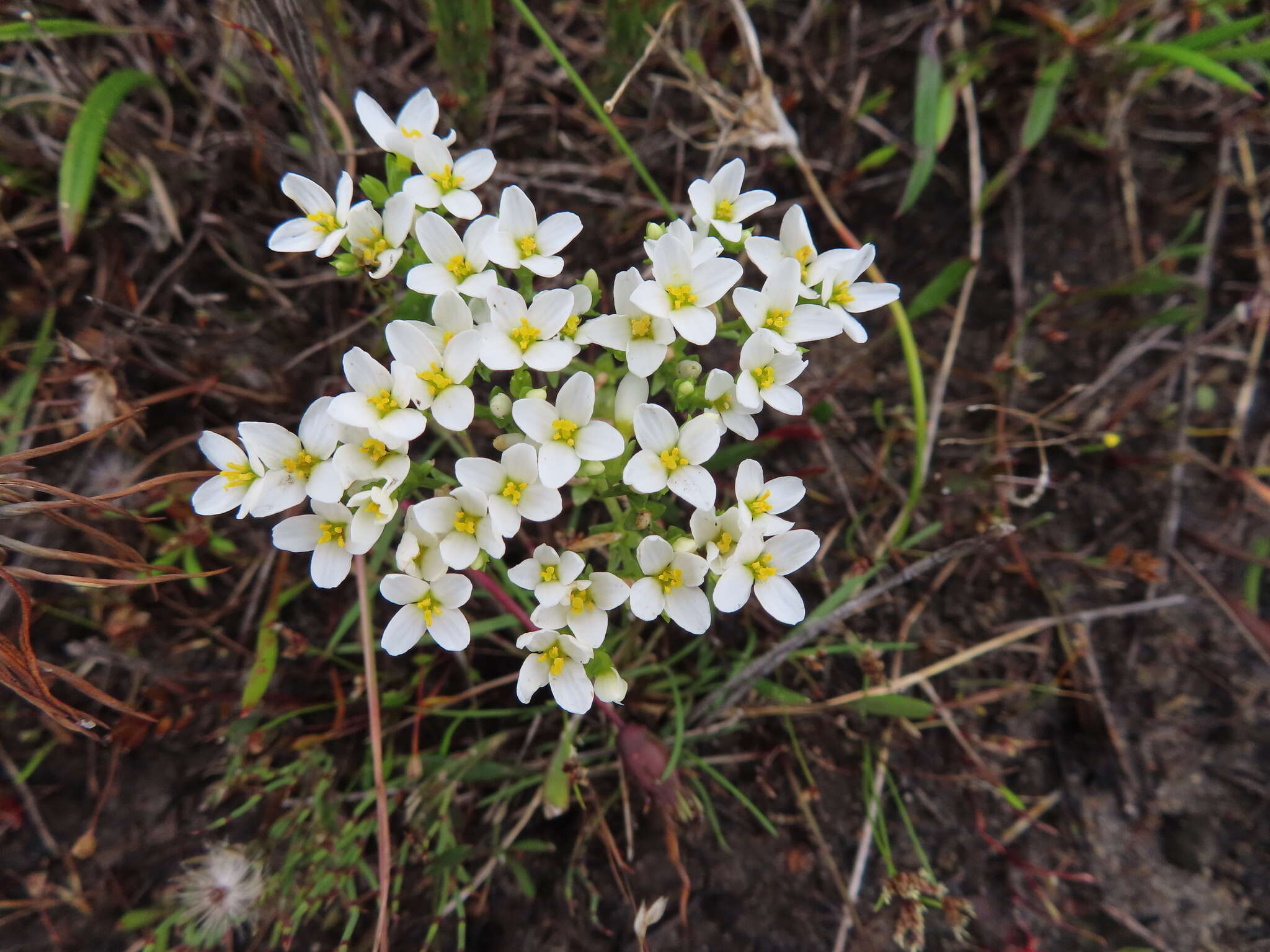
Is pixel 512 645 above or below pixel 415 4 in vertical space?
below

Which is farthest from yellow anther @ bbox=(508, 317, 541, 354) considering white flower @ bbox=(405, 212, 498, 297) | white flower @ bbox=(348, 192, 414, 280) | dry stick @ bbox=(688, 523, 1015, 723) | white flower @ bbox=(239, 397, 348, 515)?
dry stick @ bbox=(688, 523, 1015, 723)

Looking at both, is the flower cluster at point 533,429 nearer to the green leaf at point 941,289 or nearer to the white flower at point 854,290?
the white flower at point 854,290

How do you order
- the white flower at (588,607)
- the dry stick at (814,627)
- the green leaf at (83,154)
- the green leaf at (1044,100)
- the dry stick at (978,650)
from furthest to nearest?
1. the green leaf at (1044,100)
2. the dry stick at (978,650)
3. the green leaf at (83,154)
4. the dry stick at (814,627)
5. the white flower at (588,607)

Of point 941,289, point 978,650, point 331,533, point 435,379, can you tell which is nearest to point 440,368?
point 435,379

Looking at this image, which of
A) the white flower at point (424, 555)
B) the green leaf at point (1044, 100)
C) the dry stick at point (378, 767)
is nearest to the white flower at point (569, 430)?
the white flower at point (424, 555)

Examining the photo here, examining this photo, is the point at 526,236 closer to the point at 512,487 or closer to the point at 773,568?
the point at 512,487

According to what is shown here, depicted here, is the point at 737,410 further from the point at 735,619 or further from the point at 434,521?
the point at 735,619

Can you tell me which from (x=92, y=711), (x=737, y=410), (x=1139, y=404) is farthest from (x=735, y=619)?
(x=92, y=711)
